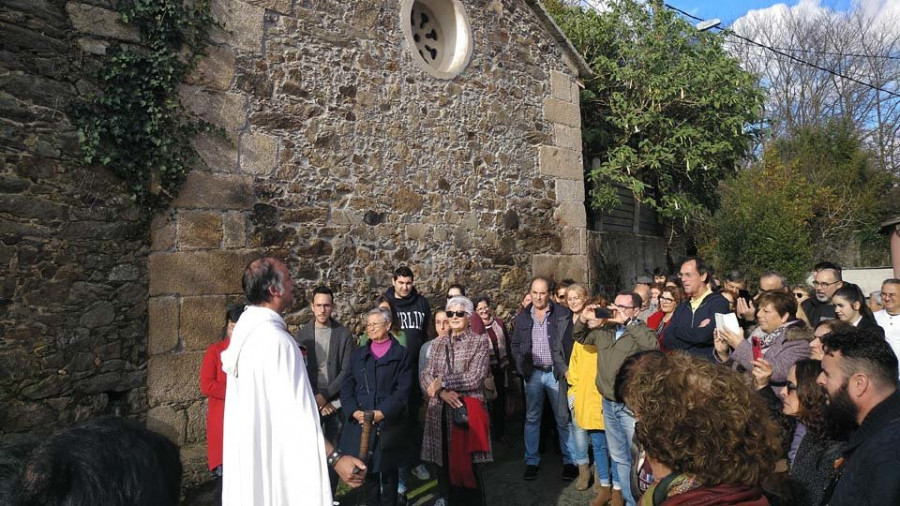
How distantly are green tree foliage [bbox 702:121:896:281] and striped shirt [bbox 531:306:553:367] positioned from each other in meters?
11.1

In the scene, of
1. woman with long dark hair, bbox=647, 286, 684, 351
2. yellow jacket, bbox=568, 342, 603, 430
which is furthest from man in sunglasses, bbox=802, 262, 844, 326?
yellow jacket, bbox=568, 342, 603, 430

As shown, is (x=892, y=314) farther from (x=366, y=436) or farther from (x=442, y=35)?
(x=442, y=35)

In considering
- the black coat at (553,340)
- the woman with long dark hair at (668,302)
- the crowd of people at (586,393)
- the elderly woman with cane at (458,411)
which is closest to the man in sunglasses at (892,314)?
the crowd of people at (586,393)

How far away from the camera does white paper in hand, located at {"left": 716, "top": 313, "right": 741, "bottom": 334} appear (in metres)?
4.50

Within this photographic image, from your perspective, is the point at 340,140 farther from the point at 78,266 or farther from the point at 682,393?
the point at 682,393

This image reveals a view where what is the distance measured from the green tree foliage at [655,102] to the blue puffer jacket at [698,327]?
16.1 feet

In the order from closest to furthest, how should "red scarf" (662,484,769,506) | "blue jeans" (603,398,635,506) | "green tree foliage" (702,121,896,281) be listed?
"red scarf" (662,484,769,506)
"blue jeans" (603,398,635,506)
"green tree foliage" (702,121,896,281)

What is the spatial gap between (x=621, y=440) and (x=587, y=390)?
0.53 m

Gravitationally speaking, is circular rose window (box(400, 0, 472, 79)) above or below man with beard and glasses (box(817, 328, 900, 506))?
above

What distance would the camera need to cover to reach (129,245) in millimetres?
5254

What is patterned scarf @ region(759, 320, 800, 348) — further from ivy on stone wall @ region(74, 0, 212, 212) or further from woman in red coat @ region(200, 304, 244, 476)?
ivy on stone wall @ region(74, 0, 212, 212)

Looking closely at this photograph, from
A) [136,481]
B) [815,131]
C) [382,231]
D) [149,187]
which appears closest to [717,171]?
[382,231]

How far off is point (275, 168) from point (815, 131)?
71.2ft

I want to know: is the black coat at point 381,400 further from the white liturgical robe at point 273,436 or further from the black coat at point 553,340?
the white liturgical robe at point 273,436
